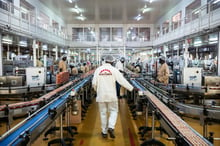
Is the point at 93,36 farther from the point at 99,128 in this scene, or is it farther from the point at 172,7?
the point at 99,128

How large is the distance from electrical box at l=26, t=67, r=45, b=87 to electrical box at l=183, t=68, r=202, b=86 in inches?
156

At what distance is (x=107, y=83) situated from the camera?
353cm

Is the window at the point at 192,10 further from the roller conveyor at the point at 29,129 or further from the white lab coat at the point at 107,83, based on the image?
the roller conveyor at the point at 29,129


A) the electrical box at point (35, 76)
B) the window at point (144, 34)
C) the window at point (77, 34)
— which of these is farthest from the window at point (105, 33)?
the electrical box at point (35, 76)

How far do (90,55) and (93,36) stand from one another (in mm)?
2055

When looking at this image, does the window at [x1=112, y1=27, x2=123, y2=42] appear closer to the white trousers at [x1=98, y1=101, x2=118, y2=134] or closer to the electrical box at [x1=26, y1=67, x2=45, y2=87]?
the electrical box at [x1=26, y1=67, x2=45, y2=87]

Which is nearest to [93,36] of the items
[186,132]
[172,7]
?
[172,7]

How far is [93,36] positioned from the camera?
18844 millimetres

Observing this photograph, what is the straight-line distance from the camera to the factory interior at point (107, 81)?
9.52 feet

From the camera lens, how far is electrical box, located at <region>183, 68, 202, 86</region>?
18.1 feet

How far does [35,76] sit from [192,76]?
4.38 m

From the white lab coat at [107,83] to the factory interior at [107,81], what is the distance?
2 centimetres

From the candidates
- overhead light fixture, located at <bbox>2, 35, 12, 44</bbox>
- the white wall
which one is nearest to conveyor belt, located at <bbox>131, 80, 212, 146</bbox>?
overhead light fixture, located at <bbox>2, 35, 12, 44</bbox>

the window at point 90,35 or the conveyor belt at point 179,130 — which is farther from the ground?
the window at point 90,35
